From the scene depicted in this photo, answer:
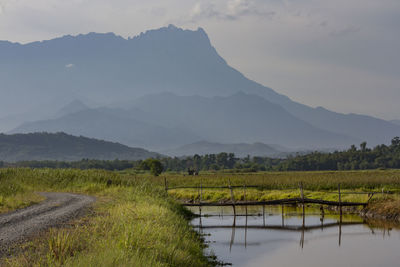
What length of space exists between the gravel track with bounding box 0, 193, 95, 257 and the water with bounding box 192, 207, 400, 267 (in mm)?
6836

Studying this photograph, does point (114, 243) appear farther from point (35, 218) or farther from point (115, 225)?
point (35, 218)

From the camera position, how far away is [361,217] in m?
35.3

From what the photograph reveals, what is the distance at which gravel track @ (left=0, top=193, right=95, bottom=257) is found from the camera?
45.1ft

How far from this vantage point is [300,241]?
27.0m

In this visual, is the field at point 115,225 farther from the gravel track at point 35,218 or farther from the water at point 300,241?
the water at point 300,241

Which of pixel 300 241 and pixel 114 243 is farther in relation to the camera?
pixel 300 241

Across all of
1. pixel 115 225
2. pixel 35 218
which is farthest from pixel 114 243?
pixel 35 218

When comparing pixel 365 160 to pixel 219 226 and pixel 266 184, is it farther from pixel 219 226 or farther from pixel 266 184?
pixel 219 226

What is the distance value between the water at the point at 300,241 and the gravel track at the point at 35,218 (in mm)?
6836

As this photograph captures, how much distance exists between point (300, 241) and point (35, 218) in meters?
15.4

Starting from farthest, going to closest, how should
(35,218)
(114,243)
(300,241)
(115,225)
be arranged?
(300,241), (35,218), (115,225), (114,243)

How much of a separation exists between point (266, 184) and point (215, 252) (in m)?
30.5

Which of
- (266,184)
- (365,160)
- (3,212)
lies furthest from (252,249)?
(365,160)

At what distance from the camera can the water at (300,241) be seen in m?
22.4
